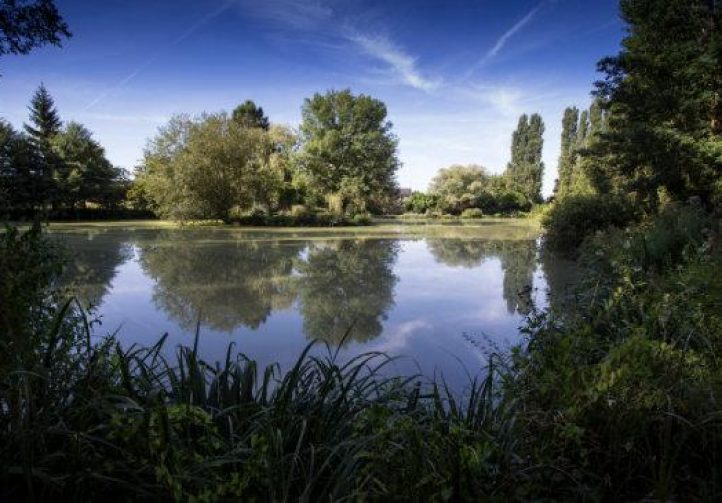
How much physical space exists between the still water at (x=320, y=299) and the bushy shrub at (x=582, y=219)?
85cm

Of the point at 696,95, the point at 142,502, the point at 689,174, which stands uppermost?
the point at 696,95

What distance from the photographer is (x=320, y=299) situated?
7.50 m

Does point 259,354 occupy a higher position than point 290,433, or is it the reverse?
point 290,433

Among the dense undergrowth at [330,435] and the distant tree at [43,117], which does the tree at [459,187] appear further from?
the dense undergrowth at [330,435]

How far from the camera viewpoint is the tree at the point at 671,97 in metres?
12.7

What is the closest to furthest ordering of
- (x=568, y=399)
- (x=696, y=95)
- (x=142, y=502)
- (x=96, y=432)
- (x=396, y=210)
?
(x=142, y=502) → (x=96, y=432) → (x=568, y=399) → (x=696, y=95) → (x=396, y=210)

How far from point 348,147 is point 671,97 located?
26697mm

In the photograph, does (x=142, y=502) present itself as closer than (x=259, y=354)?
Yes

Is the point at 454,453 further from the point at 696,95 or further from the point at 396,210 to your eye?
the point at 396,210

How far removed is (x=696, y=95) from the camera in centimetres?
1309

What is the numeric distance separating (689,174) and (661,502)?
48.4 feet

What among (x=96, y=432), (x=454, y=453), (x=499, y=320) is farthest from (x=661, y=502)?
(x=499, y=320)

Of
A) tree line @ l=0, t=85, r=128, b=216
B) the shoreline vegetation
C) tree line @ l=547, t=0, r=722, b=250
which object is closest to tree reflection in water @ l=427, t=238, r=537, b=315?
the shoreline vegetation

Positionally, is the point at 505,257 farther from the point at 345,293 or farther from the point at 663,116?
the point at 345,293
